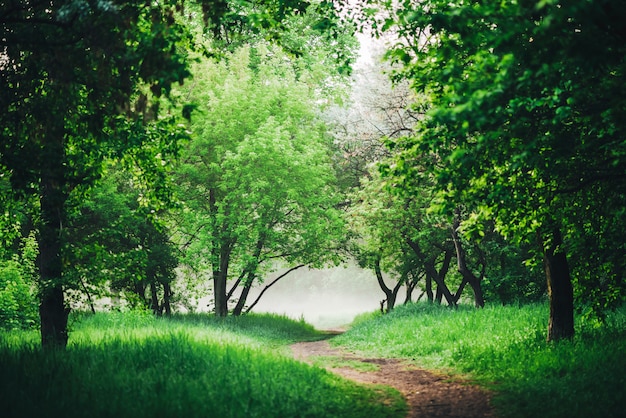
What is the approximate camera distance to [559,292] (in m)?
9.91

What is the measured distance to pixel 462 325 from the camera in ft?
43.3

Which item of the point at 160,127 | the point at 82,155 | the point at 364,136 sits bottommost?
the point at 82,155

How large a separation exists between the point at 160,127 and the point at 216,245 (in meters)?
11.2

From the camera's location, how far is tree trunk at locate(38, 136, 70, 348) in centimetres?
663

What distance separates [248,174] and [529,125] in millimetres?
12506

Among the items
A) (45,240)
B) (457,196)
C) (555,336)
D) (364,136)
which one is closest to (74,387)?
(45,240)

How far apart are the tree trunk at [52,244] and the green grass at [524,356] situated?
25.5 feet

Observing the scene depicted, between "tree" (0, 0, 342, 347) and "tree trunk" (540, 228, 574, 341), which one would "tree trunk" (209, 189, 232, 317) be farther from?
"tree trunk" (540, 228, 574, 341)

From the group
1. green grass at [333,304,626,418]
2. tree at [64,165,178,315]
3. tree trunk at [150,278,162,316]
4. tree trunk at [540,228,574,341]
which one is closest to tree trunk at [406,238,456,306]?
green grass at [333,304,626,418]

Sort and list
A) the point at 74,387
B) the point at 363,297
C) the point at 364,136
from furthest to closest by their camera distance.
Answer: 1. the point at 363,297
2. the point at 364,136
3. the point at 74,387

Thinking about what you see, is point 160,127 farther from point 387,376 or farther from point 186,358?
point 387,376

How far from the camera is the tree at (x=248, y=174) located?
18.6m

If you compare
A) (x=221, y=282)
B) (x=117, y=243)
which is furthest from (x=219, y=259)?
(x=117, y=243)

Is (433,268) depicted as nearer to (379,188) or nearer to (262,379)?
(379,188)
